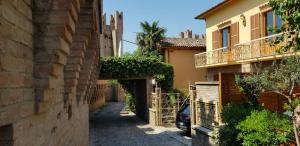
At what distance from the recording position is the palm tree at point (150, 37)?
35.2 meters

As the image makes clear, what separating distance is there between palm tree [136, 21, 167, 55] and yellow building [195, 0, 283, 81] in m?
10.3

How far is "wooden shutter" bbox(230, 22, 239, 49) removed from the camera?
2026cm

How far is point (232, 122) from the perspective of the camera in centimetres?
873

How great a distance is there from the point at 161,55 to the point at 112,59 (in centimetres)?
1026

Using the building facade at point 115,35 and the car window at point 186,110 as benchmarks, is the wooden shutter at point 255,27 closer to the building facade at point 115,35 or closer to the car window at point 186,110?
the car window at point 186,110

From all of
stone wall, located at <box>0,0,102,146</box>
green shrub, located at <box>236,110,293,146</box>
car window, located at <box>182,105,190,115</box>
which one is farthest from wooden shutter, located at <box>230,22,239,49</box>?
stone wall, located at <box>0,0,102,146</box>

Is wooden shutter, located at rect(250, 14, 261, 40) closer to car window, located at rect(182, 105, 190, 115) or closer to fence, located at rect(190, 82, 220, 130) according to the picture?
car window, located at rect(182, 105, 190, 115)

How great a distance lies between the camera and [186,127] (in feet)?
50.8

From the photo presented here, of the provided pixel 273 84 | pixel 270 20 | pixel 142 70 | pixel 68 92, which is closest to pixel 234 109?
pixel 273 84

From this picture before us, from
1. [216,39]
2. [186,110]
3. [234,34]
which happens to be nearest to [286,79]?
[186,110]

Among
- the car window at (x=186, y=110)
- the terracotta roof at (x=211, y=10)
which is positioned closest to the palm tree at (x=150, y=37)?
the terracotta roof at (x=211, y=10)

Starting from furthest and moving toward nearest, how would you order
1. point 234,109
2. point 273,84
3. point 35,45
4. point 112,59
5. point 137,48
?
point 137,48
point 112,59
point 234,109
point 273,84
point 35,45

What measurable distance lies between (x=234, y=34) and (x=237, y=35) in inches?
Result: 12.8

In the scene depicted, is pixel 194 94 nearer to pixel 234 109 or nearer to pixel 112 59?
pixel 234 109
